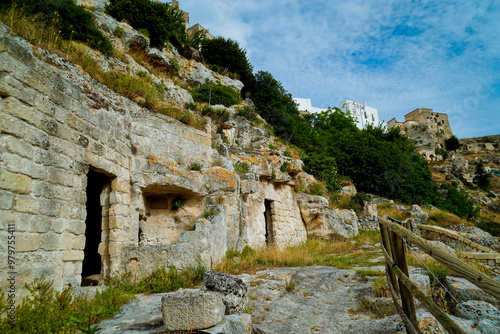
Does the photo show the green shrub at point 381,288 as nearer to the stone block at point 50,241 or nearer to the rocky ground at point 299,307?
the rocky ground at point 299,307

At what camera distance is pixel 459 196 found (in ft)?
84.1

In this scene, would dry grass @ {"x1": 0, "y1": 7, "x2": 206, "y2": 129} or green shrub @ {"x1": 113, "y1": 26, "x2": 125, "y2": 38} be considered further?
green shrub @ {"x1": 113, "y1": 26, "x2": 125, "y2": 38}

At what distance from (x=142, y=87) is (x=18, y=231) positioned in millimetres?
5366

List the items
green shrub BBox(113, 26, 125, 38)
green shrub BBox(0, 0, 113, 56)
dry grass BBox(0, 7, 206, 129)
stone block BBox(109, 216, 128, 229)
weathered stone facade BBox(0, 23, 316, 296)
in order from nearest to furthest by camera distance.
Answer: weathered stone facade BBox(0, 23, 316, 296) < stone block BBox(109, 216, 128, 229) < dry grass BBox(0, 7, 206, 129) < green shrub BBox(0, 0, 113, 56) < green shrub BBox(113, 26, 125, 38)

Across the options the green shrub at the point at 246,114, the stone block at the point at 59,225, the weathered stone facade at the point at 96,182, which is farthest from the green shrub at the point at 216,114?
the stone block at the point at 59,225

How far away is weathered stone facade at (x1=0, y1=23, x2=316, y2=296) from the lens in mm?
3711

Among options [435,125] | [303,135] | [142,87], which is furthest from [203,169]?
[435,125]

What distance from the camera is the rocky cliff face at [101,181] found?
373 centimetres

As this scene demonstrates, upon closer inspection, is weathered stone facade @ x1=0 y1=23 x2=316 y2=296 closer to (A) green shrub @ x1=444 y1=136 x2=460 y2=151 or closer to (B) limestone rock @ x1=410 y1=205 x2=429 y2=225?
(B) limestone rock @ x1=410 y1=205 x2=429 y2=225

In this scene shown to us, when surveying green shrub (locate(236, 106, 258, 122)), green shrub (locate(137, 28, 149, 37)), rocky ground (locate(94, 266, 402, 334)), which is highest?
green shrub (locate(137, 28, 149, 37))

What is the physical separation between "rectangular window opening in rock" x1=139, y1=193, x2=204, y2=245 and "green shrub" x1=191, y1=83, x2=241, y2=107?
13.0 m

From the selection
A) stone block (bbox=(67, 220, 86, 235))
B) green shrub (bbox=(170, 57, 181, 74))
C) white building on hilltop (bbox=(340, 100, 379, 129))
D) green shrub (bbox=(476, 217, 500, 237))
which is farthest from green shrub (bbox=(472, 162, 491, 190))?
stone block (bbox=(67, 220, 86, 235))

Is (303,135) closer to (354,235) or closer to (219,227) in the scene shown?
(354,235)

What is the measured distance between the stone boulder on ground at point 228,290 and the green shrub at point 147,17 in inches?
718
